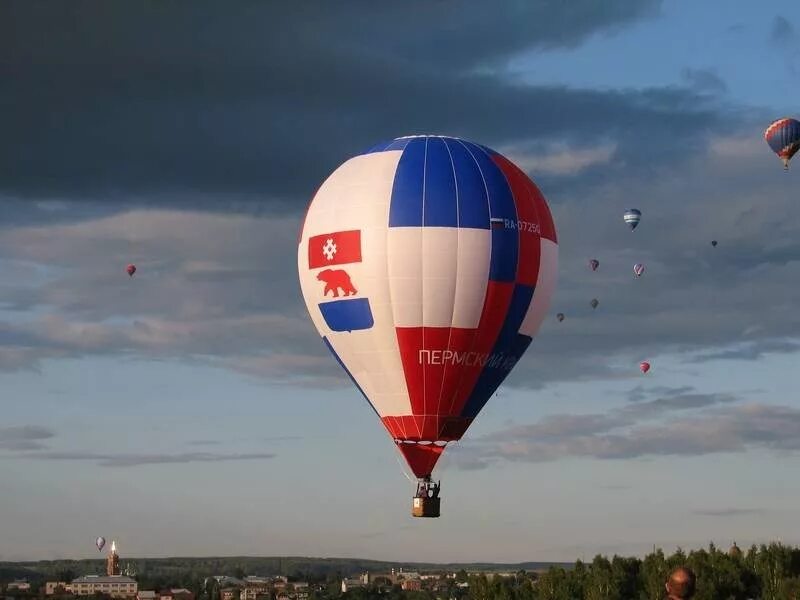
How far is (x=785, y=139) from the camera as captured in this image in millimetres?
80062

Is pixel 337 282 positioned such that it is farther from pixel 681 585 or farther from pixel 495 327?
pixel 681 585

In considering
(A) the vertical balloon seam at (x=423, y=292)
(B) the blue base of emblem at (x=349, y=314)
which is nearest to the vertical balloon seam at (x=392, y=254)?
(A) the vertical balloon seam at (x=423, y=292)

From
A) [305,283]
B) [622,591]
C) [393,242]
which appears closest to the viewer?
[393,242]

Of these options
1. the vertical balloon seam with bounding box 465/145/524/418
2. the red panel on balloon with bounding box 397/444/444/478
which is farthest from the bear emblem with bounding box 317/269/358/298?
the red panel on balloon with bounding box 397/444/444/478

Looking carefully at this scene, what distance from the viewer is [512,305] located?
52.8 metres

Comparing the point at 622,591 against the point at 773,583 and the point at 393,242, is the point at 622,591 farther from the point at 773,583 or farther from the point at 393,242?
the point at 393,242

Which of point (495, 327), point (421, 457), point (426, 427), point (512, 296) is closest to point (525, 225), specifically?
point (512, 296)

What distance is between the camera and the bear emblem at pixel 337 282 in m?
52.2

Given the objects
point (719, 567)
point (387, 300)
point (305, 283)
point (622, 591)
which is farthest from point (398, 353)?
point (622, 591)

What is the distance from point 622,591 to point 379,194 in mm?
33362

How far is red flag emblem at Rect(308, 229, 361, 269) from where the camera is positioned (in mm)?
52094

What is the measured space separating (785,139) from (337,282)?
120 feet

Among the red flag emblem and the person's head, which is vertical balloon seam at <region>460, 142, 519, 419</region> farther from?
the person's head

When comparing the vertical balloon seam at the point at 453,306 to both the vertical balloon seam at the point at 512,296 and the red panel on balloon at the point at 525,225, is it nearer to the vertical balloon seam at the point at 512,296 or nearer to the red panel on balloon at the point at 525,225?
the vertical balloon seam at the point at 512,296
